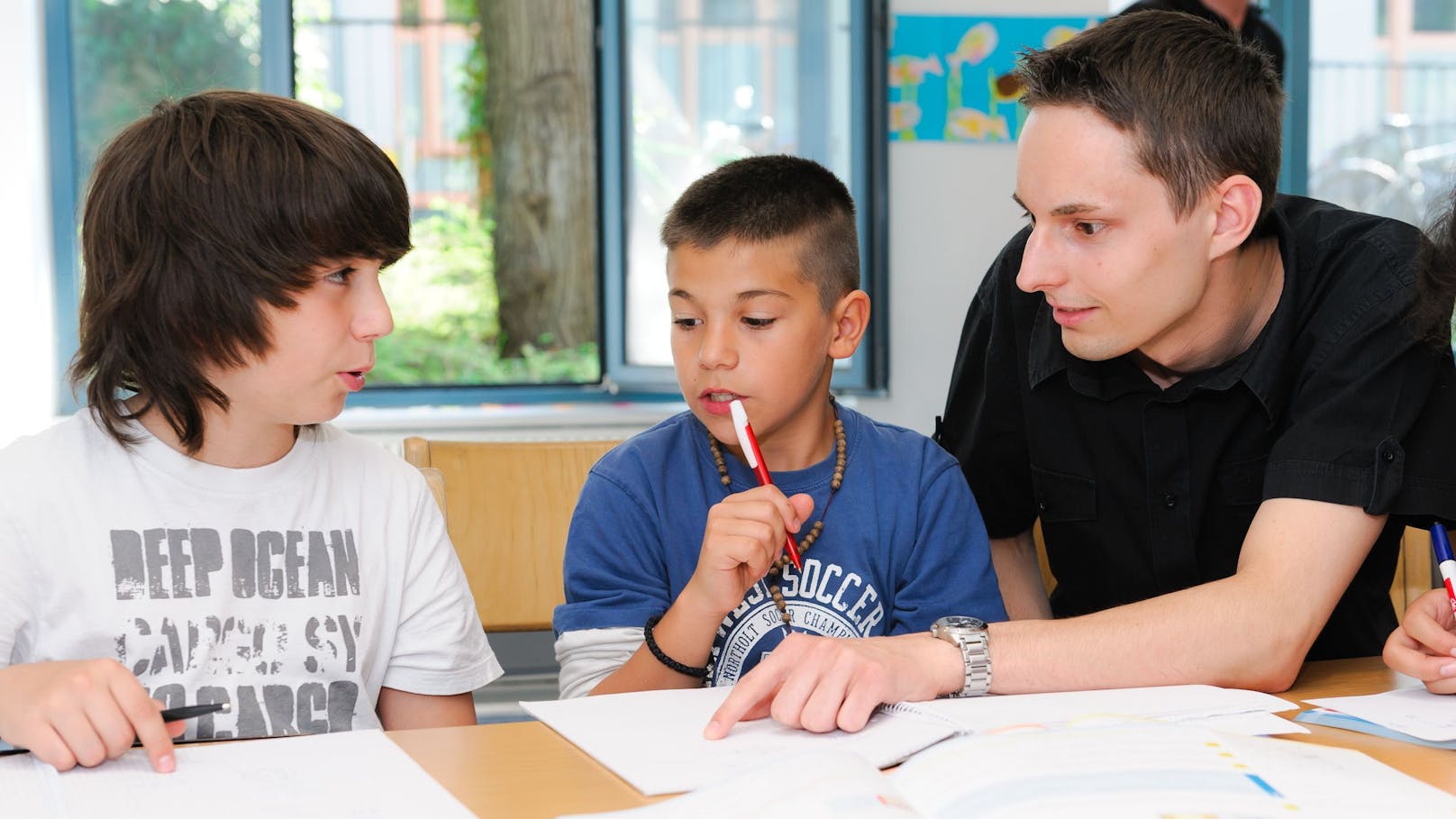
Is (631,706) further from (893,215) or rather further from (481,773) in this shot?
(893,215)

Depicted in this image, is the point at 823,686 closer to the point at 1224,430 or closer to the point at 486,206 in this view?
the point at 1224,430

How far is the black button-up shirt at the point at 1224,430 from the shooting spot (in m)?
1.18

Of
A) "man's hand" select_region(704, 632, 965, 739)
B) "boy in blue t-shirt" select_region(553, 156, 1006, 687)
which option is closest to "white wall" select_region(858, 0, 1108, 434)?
"boy in blue t-shirt" select_region(553, 156, 1006, 687)

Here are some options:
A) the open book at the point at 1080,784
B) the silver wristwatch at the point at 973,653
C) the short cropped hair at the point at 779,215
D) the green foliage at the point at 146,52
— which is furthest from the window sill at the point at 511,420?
the open book at the point at 1080,784

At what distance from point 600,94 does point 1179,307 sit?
2591 millimetres

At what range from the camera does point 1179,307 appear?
1.27 metres

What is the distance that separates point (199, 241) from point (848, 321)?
2.23 ft

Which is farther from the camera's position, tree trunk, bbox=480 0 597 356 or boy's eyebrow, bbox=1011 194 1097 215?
tree trunk, bbox=480 0 597 356

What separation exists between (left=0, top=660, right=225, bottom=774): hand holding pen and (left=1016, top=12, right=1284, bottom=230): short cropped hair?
35.7 inches

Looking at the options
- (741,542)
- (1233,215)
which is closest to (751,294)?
(741,542)

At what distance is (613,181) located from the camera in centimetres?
359

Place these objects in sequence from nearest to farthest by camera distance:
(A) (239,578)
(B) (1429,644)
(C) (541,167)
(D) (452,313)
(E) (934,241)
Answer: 1. (B) (1429,644)
2. (A) (239,578)
3. (E) (934,241)
4. (C) (541,167)
5. (D) (452,313)

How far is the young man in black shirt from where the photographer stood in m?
1.05

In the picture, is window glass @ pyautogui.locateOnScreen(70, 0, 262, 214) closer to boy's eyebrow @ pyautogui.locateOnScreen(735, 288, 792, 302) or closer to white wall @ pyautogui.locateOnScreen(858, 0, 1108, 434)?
white wall @ pyautogui.locateOnScreen(858, 0, 1108, 434)
